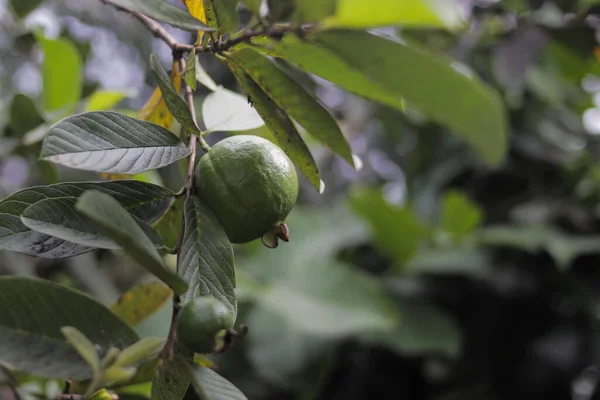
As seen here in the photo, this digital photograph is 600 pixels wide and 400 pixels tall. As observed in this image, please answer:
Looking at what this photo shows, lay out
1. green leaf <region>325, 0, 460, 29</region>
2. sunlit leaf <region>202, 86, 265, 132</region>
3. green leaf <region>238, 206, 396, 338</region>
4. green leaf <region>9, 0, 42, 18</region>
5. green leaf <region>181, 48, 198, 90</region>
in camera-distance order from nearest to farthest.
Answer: green leaf <region>325, 0, 460, 29</region>, green leaf <region>181, 48, 198, 90</region>, sunlit leaf <region>202, 86, 265, 132</region>, green leaf <region>9, 0, 42, 18</region>, green leaf <region>238, 206, 396, 338</region>

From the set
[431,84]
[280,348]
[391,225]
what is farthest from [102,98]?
[391,225]

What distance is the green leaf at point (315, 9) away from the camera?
398 millimetres

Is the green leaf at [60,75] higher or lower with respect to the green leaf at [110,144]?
lower

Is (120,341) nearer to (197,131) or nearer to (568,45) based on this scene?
(197,131)

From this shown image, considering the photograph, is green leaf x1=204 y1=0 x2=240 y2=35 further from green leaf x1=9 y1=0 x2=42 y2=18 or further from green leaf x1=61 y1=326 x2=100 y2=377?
green leaf x1=9 y1=0 x2=42 y2=18

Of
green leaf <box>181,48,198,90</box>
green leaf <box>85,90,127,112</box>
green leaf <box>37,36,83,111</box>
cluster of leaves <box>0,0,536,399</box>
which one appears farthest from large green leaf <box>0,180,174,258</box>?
green leaf <box>37,36,83,111</box>

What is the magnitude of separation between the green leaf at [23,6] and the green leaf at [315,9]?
90 cm

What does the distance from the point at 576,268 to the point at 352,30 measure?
5.29 ft

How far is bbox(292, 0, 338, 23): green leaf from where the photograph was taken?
40 cm

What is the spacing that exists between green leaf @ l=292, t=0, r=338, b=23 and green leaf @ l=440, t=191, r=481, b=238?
4.59 feet

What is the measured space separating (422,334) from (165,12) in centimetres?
137

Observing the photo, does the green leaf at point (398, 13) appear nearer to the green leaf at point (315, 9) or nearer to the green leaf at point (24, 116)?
the green leaf at point (315, 9)

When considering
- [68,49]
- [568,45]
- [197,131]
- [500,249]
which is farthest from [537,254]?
[197,131]

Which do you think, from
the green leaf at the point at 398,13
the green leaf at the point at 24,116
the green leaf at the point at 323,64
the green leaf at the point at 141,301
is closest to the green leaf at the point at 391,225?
the green leaf at the point at 24,116
